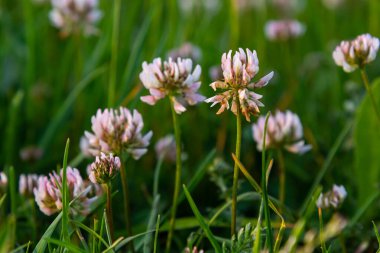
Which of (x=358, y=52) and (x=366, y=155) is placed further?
(x=366, y=155)

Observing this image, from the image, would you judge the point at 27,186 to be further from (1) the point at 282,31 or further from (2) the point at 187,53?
(1) the point at 282,31

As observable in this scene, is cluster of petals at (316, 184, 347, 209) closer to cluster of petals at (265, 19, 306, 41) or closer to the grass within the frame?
the grass

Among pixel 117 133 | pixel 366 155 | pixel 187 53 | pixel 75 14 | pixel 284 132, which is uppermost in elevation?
pixel 75 14

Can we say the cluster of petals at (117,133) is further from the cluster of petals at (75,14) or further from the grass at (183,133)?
the cluster of petals at (75,14)

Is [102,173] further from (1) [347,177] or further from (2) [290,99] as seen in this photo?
(2) [290,99]

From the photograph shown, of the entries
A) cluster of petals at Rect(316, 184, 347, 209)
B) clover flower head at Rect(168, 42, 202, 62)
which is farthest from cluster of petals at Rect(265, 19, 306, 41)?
cluster of petals at Rect(316, 184, 347, 209)

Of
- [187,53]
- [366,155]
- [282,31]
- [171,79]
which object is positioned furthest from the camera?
[282,31]


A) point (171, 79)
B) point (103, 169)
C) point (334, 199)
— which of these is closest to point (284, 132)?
point (334, 199)
